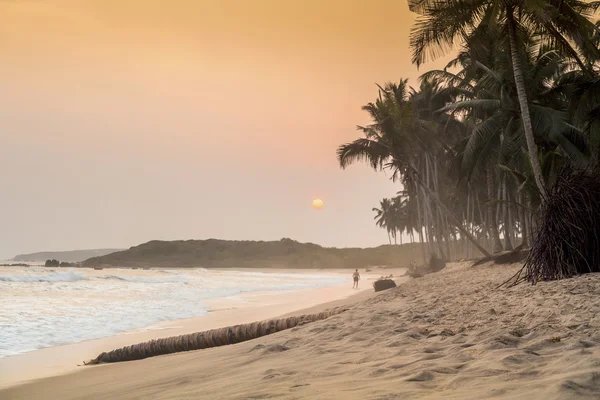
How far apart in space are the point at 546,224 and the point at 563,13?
9365 mm

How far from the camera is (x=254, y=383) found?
13.6 ft

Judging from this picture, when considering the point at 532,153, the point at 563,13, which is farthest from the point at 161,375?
the point at 563,13

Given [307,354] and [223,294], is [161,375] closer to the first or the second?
[307,354]

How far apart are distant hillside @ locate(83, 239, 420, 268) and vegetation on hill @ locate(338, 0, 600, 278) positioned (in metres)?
74.2

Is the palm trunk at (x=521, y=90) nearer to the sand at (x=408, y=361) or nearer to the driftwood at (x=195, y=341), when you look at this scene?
the sand at (x=408, y=361)

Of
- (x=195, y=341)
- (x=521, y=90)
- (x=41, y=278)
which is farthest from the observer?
(x=41, y=278)

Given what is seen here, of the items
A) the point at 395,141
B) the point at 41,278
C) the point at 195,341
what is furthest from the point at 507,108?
the point at 41,278

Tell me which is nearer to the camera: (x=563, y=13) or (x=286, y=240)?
(x=563, y=13)

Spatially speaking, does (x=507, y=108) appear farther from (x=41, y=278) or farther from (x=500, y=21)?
(x=41, y=278)

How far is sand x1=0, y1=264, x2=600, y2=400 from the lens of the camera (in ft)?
11.2

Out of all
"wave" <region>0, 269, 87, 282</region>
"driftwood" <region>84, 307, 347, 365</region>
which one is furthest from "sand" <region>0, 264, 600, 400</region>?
"wave" <region>0, 269, 87, 282</region>

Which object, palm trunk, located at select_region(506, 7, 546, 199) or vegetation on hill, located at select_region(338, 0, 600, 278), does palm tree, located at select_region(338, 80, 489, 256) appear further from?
palm trunk, located at select_region(506, 7, 546, 199)

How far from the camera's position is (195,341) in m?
8.30

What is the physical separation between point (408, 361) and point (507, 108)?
21.4 meters
